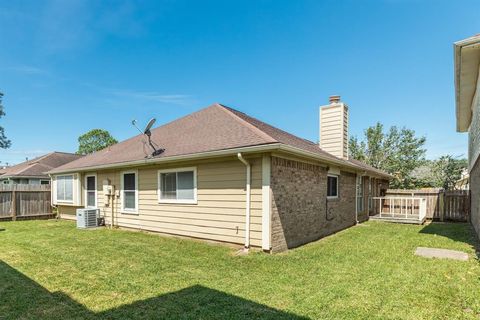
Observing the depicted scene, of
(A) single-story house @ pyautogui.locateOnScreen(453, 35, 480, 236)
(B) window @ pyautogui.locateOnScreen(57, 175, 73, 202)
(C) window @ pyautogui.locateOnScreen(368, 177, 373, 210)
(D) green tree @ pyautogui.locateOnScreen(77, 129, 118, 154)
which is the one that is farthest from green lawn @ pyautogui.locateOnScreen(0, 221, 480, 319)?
(D) green tree @ pyautogui.locateOnScreen(77, 129, 118, 154)

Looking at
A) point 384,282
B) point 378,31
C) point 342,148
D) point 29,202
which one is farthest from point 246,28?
point 29,202

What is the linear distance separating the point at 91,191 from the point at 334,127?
10.4 m

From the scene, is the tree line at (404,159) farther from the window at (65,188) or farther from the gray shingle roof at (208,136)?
the window at (65,188)

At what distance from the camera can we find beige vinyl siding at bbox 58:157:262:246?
6.66m

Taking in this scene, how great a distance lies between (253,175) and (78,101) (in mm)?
19143

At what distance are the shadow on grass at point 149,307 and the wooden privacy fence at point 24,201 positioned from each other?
12.3 m

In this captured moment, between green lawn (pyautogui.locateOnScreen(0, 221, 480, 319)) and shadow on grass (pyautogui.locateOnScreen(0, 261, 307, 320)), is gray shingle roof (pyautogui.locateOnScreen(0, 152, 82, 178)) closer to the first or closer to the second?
green lawn (pyautogui.locateOnScreen(0, 221, 480, 319))

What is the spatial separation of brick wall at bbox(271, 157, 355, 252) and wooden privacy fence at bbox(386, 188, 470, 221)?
6.71 meters

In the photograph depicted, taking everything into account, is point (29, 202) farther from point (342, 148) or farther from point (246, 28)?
point (342, 148)

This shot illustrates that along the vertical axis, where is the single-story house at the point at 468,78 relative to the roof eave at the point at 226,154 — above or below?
above

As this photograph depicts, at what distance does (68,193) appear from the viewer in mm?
12953

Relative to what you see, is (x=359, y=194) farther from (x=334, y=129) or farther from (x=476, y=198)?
(x=476, y=198)

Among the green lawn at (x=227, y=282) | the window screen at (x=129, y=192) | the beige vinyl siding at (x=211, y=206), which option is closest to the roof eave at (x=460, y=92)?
the green lawn at (x=227, y=282)

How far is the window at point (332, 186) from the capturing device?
382 inches
